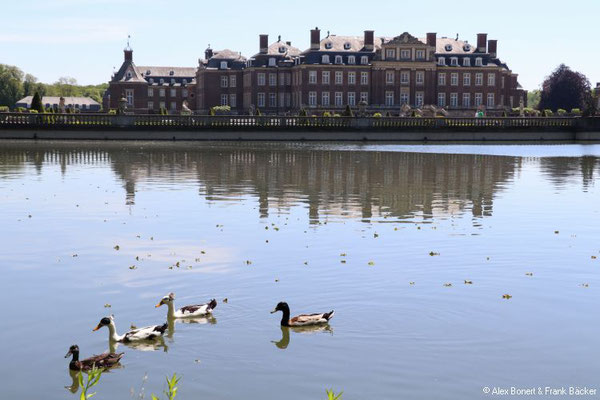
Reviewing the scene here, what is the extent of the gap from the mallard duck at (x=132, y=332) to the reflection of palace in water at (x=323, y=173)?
11.3 metres

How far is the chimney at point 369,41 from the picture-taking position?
387 feet

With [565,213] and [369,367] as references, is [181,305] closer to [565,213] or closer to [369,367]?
[369,367]

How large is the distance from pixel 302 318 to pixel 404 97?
107957 mm

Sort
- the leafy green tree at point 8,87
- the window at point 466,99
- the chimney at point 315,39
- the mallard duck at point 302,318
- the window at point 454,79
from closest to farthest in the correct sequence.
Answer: the mallard duck at point 302,318, the chimney at point 315,39, the window at point 454,79, the window at point 466,99, the leafy green tree at point 8,87

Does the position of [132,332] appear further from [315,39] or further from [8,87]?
[8,87]

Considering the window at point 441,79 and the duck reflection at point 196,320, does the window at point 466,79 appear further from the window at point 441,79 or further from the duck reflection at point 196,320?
the duck reflection at point 196,320

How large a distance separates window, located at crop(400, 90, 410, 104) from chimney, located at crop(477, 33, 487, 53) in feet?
40.0

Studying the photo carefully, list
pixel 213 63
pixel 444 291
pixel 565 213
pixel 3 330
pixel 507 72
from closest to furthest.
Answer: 1. pixel 3 330
2. pixel 444 291
3. pixel 565 213
4. pixel 507 72
5. pixel 213 63

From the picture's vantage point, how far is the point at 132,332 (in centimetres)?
1132

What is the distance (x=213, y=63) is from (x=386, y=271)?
120506mm

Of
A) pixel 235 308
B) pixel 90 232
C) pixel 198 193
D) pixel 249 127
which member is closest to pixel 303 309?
pixel 235 308

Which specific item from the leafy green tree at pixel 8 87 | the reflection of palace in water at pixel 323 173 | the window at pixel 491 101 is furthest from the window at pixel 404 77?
the leafy green tree at pixel 8 87

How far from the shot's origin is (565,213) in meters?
24.4

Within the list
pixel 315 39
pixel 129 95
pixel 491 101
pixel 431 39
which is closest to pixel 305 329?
pixel 315 39
